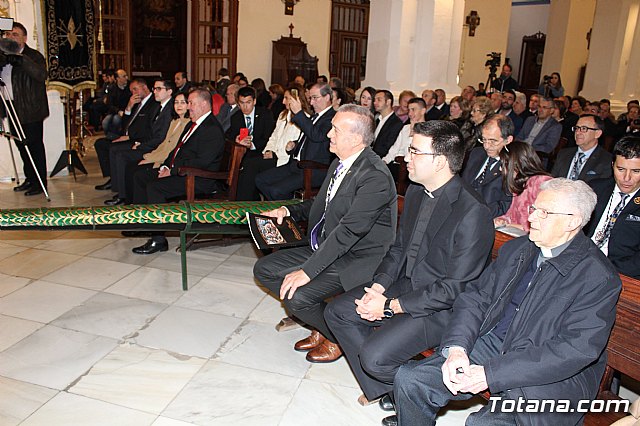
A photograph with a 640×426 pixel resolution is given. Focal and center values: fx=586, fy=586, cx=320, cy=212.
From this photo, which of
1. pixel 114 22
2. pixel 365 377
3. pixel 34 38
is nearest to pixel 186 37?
pixel 114 22

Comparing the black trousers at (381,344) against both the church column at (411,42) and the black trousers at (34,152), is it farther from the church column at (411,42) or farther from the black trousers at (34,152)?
the church column at (411,42)

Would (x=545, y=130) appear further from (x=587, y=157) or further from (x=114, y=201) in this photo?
(x=114, y=201)

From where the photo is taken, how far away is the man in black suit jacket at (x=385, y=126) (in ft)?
18.6

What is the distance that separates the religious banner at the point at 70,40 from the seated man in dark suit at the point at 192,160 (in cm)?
297

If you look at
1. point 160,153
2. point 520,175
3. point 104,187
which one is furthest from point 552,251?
point 104,187

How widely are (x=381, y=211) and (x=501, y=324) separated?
0.91 m

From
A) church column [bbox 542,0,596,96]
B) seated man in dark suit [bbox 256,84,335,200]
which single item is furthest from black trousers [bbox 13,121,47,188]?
church column [bbox 542,0,596,96]

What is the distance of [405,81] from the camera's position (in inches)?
317

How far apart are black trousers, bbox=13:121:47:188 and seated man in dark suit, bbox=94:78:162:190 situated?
1.90ft

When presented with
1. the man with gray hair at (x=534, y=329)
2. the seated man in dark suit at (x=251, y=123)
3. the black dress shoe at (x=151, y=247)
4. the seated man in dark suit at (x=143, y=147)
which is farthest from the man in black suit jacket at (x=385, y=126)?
the man with gray hair at (x=534, y=329)

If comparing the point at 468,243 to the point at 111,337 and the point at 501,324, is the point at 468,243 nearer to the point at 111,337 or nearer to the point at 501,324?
the point at 501,324

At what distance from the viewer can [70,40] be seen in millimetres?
7035

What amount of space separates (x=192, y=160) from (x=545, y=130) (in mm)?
4143

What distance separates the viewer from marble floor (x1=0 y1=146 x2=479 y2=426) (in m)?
2.65
